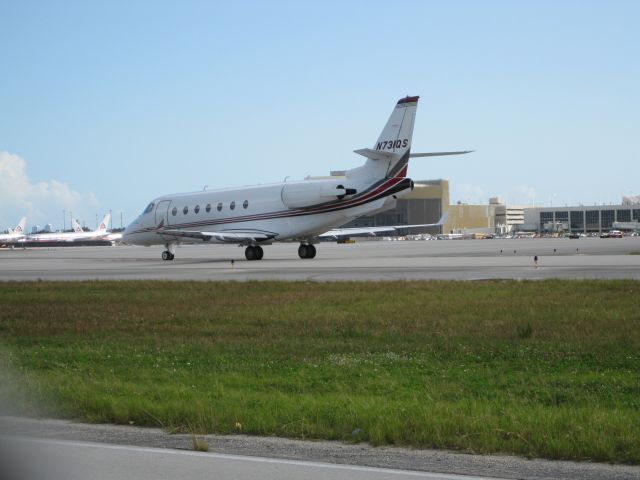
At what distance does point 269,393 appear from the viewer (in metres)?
11.4

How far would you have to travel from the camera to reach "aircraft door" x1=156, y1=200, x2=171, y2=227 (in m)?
56.2

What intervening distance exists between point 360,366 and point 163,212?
4454cm

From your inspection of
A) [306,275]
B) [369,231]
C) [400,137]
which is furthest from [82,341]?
[369,231]

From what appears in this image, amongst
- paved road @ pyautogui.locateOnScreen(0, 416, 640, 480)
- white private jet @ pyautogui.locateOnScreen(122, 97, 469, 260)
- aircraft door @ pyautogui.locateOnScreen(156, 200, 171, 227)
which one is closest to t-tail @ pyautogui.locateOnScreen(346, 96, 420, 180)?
white private jet @ pyautogui.locateOnScreen(122, 97, 469, 260)

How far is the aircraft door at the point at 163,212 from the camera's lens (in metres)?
56.2

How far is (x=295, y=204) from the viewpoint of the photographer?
162 ft

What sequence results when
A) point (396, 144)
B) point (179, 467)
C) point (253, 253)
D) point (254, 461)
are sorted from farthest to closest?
point (253, 253) → point (396, 144) → point (254, 461) → point (179, 467)

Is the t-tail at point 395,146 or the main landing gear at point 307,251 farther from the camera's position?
the main landing gear at point 307,251

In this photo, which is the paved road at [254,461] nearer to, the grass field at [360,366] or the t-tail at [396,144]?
the grass field at [360,366]

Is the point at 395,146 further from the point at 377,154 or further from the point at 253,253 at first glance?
the point at 253,253

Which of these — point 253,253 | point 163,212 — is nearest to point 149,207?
point 163,212

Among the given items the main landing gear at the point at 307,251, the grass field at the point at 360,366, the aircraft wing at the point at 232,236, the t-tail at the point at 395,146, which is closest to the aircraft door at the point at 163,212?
the aircraft wing at the point at 232,236

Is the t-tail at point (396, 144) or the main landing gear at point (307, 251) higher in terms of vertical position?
the t-tail at point (396, 144)

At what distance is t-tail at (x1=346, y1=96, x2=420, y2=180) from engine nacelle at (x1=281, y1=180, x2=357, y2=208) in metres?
2.00
